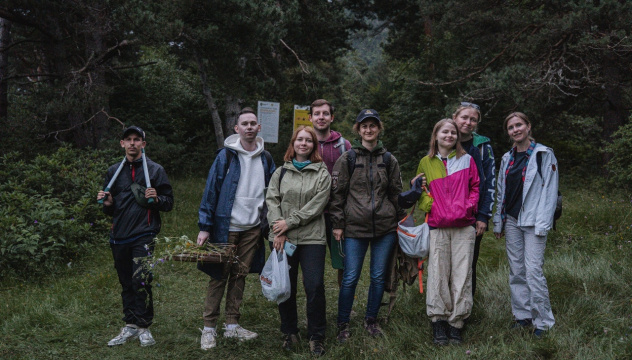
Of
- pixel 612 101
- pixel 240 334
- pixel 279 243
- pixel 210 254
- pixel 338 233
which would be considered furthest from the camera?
pixel 612 101

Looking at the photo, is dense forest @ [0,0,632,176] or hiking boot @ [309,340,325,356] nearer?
hiking boot @ [309,340,325,356]

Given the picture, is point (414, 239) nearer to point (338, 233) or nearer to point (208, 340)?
point (338, 233)

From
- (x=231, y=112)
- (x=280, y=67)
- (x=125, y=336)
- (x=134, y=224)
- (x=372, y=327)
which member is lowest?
(x=125, y=336)

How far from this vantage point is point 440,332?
4.27 m

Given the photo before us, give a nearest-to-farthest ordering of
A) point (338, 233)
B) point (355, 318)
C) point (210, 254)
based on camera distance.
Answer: point (210, 254), point (338, 233), point (355, 318)

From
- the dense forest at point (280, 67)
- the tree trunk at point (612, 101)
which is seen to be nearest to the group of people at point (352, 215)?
the dense forest at point (280, 67)

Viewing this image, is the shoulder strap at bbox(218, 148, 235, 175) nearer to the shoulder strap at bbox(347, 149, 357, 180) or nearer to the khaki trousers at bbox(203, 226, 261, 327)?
the khaki trousers at bbox(203, 226, 261, 327)

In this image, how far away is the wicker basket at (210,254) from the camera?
405 cm

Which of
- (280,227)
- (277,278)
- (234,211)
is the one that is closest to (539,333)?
(277,278)

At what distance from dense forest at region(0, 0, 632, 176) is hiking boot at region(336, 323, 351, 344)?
656cm

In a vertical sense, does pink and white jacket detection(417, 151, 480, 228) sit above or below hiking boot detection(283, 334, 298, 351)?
above

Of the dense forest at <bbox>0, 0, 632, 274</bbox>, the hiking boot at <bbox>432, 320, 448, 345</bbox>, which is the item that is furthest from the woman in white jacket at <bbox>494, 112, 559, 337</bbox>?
the dense forest at <bbox>0, 0, 632, 274</bbox>

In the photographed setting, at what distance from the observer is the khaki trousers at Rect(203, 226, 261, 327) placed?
4.55 meters

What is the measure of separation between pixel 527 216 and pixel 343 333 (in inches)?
76.6
